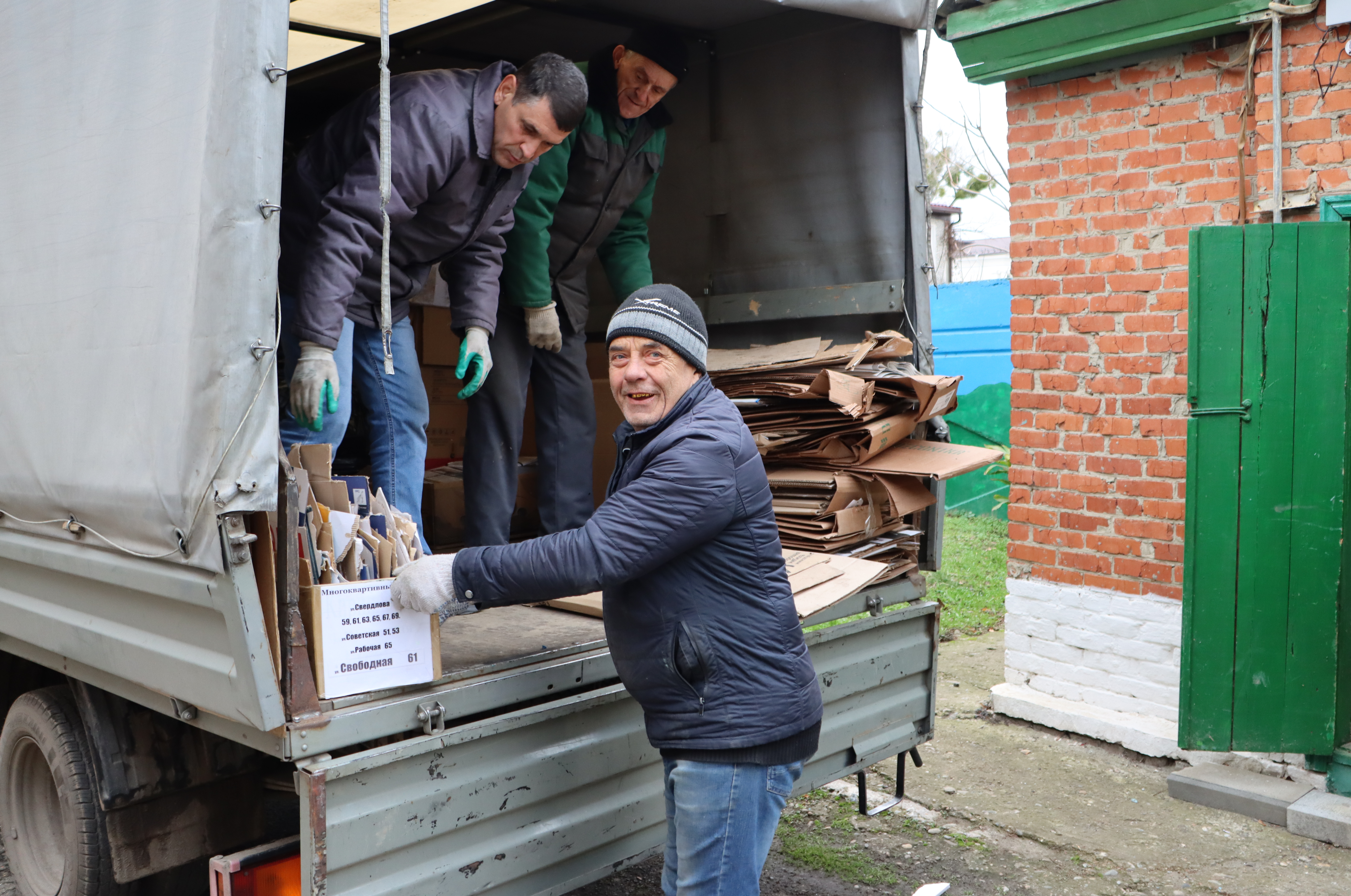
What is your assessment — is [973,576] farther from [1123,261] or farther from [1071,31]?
[1071,31]

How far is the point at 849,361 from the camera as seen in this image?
146 inches

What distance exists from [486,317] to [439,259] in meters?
0.25

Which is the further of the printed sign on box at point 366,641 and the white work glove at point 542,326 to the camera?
the white work glove at point 542,326

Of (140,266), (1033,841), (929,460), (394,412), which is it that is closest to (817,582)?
(929,460)

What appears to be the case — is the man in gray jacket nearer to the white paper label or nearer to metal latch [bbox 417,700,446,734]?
the white paper label

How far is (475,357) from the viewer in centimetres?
349

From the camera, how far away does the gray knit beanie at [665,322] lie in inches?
96.5

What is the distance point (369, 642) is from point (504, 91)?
5.58 ft

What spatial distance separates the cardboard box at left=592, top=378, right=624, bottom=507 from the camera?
4.65 m

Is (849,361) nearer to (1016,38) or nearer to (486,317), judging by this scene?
(486,317)

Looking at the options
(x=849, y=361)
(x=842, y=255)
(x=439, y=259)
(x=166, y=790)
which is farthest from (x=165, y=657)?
(x=842, y=255)

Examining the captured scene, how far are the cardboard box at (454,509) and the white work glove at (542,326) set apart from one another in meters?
0.65

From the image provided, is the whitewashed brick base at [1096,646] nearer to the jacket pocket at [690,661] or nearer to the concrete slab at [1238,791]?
the concrete slab at [1238,791]

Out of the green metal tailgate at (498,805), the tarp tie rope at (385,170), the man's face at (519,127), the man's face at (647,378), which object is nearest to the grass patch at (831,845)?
the green metal tailgate at (498,805)
